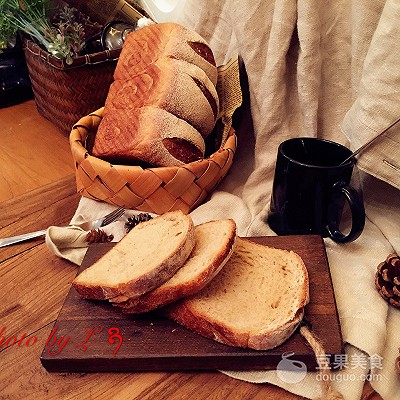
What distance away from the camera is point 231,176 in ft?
3.39

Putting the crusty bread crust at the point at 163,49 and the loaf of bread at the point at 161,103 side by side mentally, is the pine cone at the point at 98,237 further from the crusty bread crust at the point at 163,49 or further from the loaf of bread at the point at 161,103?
the crusty bread crust at the point at 163,49

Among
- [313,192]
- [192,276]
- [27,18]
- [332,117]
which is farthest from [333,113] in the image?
[27,18]

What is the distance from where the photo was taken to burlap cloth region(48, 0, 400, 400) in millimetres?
653

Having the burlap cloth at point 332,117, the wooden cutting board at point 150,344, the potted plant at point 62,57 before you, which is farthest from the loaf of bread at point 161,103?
the wooden cutting board at point 150,344

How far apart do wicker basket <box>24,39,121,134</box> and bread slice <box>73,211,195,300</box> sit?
0.53 metres

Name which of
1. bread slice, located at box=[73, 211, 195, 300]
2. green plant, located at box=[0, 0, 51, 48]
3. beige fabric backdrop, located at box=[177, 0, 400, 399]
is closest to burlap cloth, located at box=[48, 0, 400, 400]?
beige fabric backdrop, located at box=[177, 0, 400, 399]

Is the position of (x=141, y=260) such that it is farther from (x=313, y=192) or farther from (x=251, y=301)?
(x=313, y=192)

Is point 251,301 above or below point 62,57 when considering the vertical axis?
below

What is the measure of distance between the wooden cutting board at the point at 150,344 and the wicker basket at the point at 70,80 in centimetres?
65

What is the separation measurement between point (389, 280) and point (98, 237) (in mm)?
478

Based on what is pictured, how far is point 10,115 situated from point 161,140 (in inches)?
28.4

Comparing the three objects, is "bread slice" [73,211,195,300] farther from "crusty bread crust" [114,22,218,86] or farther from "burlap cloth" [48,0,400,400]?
"crusty bread crust" [114,22,218,86]

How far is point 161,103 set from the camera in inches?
35.0

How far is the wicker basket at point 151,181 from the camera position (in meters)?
0.85
